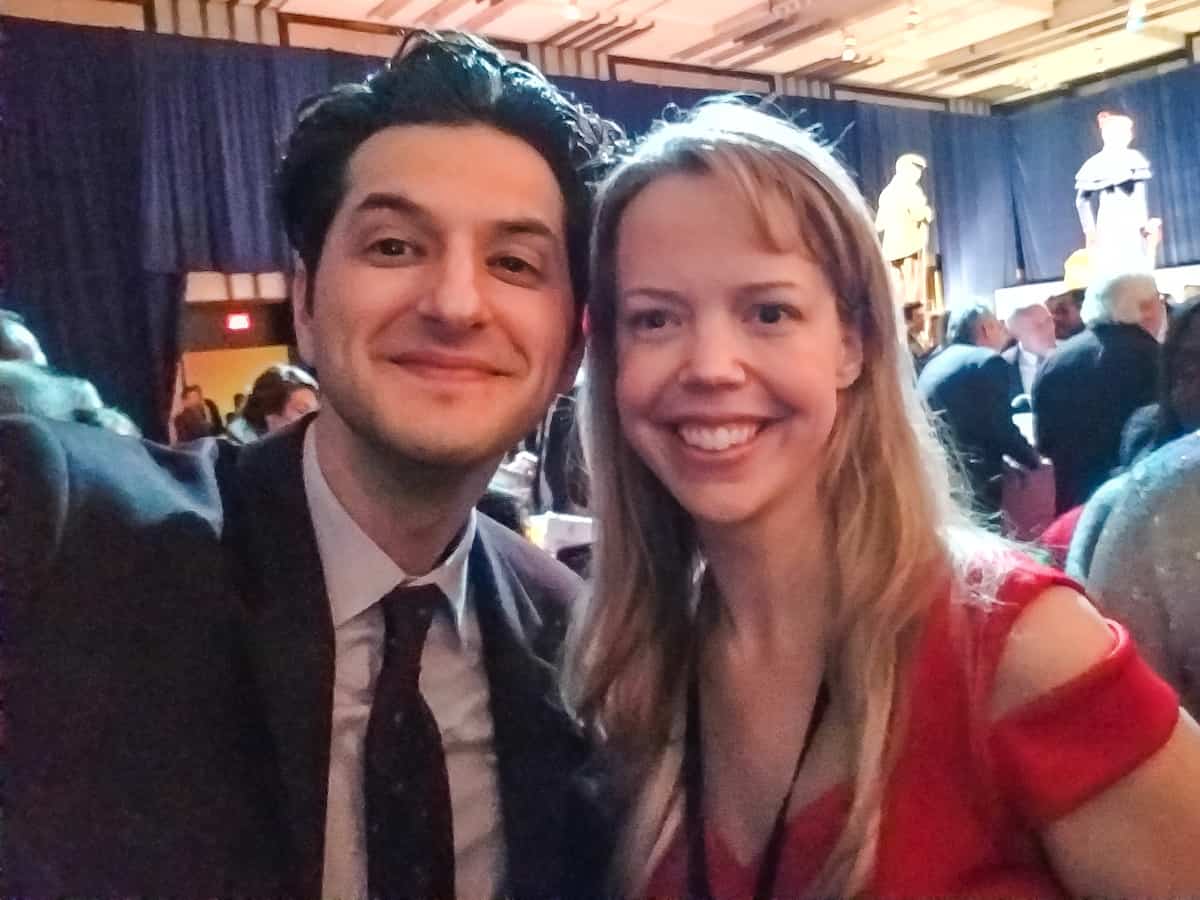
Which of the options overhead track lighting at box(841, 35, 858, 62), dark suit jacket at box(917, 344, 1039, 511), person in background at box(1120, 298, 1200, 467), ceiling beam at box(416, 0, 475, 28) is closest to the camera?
person in background at box(1120, 298, 1200, 467)

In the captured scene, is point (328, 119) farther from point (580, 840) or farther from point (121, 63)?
point (121, 63)

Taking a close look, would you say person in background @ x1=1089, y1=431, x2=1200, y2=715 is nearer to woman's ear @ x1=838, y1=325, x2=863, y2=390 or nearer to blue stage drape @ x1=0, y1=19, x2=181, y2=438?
woman's ear @ x1=838, y1=325, x2=863, y2=390

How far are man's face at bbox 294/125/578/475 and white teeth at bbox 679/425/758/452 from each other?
202mm

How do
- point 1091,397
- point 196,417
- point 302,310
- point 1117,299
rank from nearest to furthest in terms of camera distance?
point 302,310 → point 1117,299 → point 1091,397 → point 196,417

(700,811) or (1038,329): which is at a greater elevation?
(1038,329)

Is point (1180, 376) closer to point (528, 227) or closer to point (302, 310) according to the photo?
point (528, 227)

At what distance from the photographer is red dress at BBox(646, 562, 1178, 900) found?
2.80ft

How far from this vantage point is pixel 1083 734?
2.80 feet

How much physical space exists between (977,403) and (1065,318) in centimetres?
135

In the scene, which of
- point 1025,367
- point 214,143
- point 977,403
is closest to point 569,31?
point 214,143

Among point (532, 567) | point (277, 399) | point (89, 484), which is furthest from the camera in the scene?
point (277, 399)

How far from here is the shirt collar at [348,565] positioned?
3.55ft

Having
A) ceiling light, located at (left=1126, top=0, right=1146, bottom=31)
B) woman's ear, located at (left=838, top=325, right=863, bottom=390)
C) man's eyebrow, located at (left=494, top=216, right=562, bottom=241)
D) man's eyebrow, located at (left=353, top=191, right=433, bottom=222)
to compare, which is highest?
ceiling light, located at (left=1126, top=0, right=1146, bottom=31)

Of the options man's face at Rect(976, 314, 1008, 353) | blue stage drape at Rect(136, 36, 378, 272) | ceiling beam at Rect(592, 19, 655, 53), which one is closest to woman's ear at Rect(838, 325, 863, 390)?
man's face at Rect(976, 314, 1008, 353)
